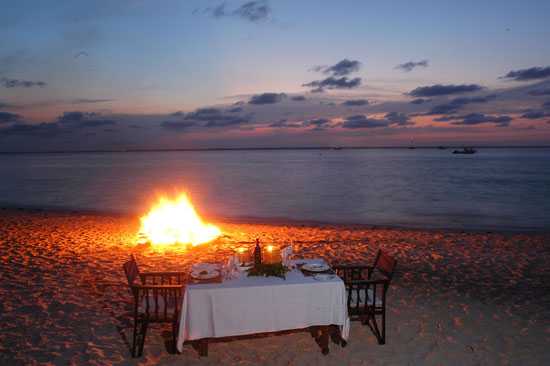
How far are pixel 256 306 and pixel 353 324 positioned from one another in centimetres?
205

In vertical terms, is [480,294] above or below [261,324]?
below

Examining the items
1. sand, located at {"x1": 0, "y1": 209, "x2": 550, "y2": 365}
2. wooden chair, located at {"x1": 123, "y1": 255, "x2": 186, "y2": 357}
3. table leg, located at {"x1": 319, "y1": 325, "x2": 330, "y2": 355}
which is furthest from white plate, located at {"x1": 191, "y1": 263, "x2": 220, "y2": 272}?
table leg, located at {"x1": 319, "y1": 325, "x2": 330, "y2": 355}

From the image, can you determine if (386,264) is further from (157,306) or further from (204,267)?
(157,306)

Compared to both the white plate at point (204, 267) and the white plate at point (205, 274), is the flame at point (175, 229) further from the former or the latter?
the white plate at point (205, 274)

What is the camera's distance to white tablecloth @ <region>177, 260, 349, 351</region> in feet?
16.0

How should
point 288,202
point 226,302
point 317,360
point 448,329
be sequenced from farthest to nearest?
1. point 288,202
2. point 448,329
3. point 317,360
4. point 226,302

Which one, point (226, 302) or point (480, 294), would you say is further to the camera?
point (480, 294)

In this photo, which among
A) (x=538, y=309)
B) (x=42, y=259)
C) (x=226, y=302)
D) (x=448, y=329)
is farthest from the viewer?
(x=42, y=259)

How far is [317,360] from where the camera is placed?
5.25 meters

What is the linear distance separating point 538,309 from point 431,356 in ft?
9.81

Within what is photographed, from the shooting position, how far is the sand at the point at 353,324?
17.7 feet

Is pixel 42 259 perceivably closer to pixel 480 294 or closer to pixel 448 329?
pixel 448 329

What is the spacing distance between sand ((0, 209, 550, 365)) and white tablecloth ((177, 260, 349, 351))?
574 mm

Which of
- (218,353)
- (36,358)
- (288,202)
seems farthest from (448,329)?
(288,202)
